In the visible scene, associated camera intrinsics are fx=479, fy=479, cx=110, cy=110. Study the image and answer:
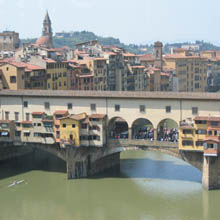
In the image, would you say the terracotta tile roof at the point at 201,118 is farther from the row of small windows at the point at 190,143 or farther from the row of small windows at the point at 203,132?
the row of small windows at the point at 190,143

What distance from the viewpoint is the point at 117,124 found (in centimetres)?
4519

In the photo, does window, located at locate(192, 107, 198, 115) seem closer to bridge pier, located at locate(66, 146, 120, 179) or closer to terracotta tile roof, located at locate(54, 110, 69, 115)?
bridge pier, located at locate(66, 146, 120, 179)

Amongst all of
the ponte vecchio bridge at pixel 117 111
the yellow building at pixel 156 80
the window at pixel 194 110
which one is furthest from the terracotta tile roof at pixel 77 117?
the yellow building at pixel 156 80

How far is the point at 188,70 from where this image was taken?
87312 millimetres

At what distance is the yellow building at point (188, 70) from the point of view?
279ft

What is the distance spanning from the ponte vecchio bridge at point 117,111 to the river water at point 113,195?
142 centimetres

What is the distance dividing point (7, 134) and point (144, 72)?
3743 cm

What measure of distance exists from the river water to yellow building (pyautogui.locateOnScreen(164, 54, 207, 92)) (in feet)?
150

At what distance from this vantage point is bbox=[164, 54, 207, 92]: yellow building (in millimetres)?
85000

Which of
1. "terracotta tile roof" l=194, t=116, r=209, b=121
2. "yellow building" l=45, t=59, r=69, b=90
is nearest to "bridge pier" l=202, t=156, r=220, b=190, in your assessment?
"terracotta tile roof" l=194, t=116, r=209, b=121

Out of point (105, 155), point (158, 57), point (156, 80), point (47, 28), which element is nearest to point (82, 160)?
point (105, 155)

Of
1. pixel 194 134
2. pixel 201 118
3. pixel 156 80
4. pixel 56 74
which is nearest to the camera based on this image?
pixel 201 118

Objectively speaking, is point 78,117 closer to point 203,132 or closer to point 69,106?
point 69,106

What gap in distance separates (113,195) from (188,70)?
187 feet
